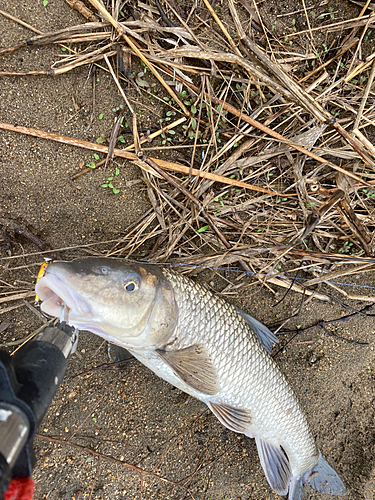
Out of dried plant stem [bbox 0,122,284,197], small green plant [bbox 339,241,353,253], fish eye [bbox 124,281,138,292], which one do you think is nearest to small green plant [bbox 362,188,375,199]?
small green plant [bbox 339,241,353,253]

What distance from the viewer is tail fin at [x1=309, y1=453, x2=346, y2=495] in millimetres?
2768

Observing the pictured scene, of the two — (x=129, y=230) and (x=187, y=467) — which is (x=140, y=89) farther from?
(x=187, y=467)

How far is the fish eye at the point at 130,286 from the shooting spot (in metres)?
1.87

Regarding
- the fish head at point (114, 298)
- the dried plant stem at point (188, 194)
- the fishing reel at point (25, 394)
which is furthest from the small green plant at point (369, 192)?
the fishing reel at point (25, 394)

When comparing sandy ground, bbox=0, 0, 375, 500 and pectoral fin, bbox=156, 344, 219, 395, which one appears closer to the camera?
pectoral fin, bbox=156, 344, 219, 395

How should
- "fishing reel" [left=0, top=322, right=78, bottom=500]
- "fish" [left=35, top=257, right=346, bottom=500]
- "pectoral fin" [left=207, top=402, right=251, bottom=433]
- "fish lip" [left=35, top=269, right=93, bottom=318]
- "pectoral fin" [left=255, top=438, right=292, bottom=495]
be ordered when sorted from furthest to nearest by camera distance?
"pectoral fin" [left=255, top=438, right=292, bottom=495] → "pectoral fin" [left=207, top=402, right=251, bottom=433] → "fish" [left=35, top=257, right=346, bottom=500] → "fish lip" [left=35, top=269, right=93, bottom=318] → "fishing reel" [left=0, top=322, right=78, bottom=500]

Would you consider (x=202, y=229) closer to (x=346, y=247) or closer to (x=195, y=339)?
(x=195, y=339)

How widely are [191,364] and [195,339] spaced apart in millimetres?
158

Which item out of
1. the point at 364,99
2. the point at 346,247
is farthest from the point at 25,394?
the point at 364,99

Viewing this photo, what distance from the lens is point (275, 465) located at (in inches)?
→ 102

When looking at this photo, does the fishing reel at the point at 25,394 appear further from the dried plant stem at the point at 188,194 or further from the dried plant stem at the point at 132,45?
the dried plant stem at the point at 132,45

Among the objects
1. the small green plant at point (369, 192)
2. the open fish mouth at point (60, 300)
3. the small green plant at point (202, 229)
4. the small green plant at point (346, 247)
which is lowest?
the small green plant at point (346, 247)

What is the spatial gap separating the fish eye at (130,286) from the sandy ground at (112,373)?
0.67 m

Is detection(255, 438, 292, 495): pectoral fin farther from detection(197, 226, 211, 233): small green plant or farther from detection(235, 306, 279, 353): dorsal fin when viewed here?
detection(197, 226, 211, 233): small green plant
